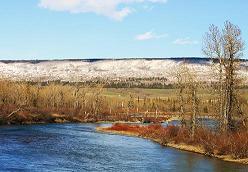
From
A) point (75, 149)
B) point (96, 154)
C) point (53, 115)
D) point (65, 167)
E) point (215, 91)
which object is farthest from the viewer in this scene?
point (53, 115)

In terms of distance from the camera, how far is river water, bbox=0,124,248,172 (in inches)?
1531

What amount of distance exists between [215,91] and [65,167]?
27.1 meters

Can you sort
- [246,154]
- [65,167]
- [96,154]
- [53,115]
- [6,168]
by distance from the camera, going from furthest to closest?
[53,115] → [96,154] → [246,154] → [65,167] → [6,168]

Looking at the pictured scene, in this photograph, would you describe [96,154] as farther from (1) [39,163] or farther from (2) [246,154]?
(2) [246,154]

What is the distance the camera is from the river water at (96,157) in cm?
3888

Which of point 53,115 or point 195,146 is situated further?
point 53,115

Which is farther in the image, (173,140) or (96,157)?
(173,140)

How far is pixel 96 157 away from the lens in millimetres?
45469

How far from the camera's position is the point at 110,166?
39656 millimetres

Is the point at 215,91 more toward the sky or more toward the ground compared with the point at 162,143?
more toward the sky

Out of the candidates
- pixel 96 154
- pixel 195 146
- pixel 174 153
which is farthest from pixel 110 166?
pixel 195 146

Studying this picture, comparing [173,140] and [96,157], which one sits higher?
[96,157]

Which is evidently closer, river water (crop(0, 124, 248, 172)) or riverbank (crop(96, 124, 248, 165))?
river water (crop(0, 124, 248, 172))

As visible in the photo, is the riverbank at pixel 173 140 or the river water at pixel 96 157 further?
the riverbank at pixel 173 140
